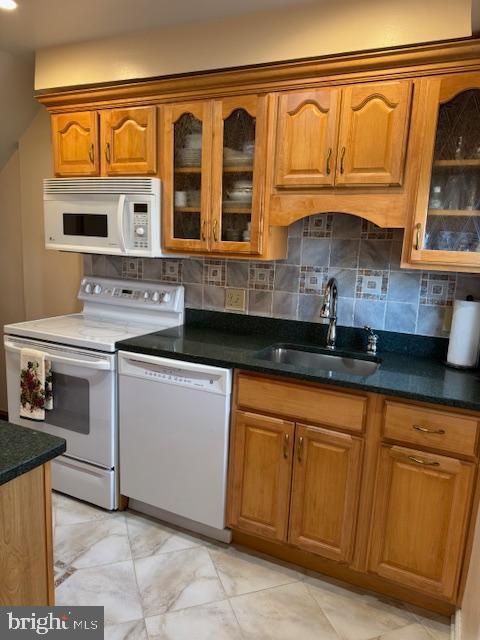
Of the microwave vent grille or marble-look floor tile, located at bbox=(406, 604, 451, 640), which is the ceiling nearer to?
the microwave vent grille

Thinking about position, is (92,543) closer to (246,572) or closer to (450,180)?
(246,572)

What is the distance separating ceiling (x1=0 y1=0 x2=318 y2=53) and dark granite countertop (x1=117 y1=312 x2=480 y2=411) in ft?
4.81

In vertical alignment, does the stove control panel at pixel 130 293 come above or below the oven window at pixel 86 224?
below

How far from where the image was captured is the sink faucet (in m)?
2.24

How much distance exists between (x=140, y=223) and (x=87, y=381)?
2.82ft

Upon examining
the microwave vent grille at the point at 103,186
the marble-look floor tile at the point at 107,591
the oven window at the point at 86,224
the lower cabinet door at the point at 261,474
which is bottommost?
the marble-look floor tile at the point at 107,591

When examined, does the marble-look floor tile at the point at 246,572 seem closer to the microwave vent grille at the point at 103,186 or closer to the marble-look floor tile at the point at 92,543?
the marble-look floor tile at the point at 92,543

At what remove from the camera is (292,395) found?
6.28ft

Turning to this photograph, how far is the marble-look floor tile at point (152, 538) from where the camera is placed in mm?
2171

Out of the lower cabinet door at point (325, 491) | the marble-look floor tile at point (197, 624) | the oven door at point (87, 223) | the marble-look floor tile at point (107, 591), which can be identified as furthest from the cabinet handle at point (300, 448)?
the oven door at point (87, 223)

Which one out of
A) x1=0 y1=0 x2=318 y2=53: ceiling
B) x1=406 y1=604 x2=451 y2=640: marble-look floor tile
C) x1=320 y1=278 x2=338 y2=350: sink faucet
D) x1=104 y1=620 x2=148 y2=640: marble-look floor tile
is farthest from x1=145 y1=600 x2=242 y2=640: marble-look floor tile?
x1=0 y1=0 x2=318 y2=53: ceiling

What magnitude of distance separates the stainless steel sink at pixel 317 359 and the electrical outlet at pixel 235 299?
0.38m

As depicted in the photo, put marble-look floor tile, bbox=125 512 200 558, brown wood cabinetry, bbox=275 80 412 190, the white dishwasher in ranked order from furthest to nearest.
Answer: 1. marble-look floor tile, bbox=125 512 200 558
2. the white dishwasher
3. brown wood cabinetry, bbox=275 80 412 190

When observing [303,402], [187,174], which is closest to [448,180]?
[303,402]
